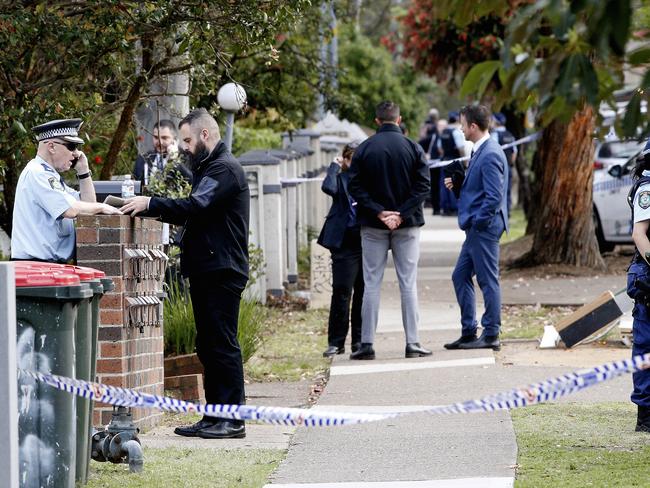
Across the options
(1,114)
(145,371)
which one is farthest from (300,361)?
(1,114)

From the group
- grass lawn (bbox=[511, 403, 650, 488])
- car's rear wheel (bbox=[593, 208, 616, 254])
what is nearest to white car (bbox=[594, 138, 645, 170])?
car's rear wheel (bbox=[593, 208, 616, 254])

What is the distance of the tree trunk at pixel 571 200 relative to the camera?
16.6m

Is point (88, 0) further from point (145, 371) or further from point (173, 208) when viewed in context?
point (145, 371)

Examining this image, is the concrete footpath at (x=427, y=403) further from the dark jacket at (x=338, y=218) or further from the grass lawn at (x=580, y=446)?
the dark jacket at (x=338, y=218)

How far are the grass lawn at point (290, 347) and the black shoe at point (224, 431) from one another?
252cm

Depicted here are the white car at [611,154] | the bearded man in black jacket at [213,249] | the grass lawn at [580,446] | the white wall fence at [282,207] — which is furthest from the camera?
the white car at [611,154]

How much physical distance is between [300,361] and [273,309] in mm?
3174

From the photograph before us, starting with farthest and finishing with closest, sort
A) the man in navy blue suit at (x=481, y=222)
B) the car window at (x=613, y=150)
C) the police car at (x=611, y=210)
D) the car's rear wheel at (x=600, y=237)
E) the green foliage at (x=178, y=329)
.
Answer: the car window at (x=613, y=150) < the car's rear wheel at (x=600, y=237) < the police car at (x=611, y=210) < the man in navy blue suit at (x=481, y=222) < the green foliage at (x=178, y=329)

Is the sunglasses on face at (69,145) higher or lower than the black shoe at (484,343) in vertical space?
higher

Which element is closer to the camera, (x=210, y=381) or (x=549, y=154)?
(x=210, y=381)

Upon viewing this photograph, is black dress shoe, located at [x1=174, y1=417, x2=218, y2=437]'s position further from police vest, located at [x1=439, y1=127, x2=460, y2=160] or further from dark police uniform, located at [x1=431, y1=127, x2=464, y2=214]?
police vest, located at [x1=439, y1=127, x2=460, y2=160]

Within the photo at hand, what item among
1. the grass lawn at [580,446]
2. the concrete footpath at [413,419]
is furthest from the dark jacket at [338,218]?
the grass lawn at [580,446]

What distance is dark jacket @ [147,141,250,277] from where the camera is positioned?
24.4 feet

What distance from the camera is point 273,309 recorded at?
1421cm
